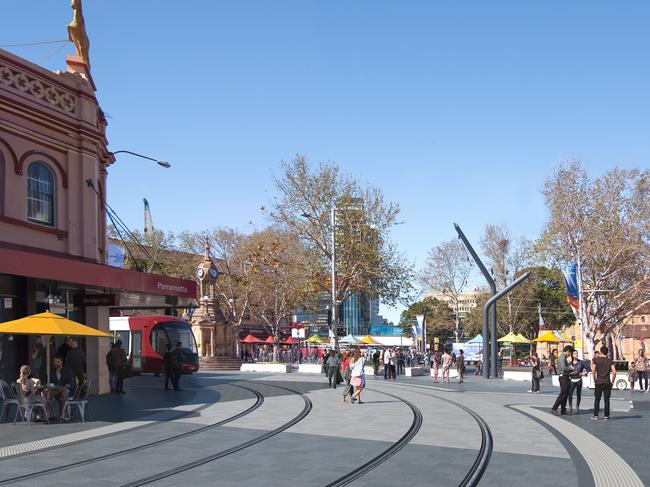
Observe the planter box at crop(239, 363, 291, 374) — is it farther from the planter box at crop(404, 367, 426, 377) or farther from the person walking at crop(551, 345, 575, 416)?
the person walking at crop(551, 345, 575, 416)

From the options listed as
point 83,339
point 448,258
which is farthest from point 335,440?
point 448,258

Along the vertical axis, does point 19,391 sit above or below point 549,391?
above

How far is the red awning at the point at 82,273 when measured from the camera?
17.7 meters

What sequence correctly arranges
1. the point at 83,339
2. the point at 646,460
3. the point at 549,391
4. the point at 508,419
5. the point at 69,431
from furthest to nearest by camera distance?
the point at 549,391, the point at 83,339, the point at 508,419, the point at 69,431, the point at 646,460

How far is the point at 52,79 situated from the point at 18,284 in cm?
609

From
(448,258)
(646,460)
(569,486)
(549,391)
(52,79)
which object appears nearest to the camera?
(569,486)

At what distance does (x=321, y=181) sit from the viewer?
47812 mm

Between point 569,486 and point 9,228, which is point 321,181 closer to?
point 9,228

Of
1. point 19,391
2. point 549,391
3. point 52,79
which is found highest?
point 52,79

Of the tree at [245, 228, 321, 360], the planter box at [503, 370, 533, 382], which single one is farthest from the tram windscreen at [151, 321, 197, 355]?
the tree at [245, 228, 321, 360]

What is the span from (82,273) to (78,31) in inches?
373

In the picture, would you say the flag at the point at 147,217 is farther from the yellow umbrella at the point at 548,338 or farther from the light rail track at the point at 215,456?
the light rail track at the point at 215,456

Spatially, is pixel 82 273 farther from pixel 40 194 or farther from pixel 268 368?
pixel 268 368

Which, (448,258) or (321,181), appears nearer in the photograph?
(321,181)
